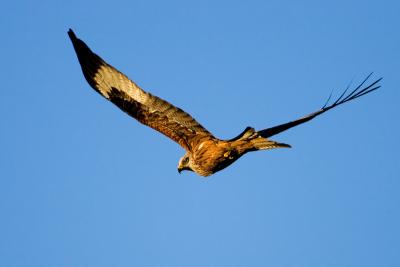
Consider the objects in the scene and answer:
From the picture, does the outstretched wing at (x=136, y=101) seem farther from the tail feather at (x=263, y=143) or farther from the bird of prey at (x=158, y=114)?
the tail feather at (x=263, y=143)

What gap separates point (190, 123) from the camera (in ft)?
30.5

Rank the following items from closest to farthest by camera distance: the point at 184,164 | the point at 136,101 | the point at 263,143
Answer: the point at 263,143
the point at 136,101
the point at 184,164

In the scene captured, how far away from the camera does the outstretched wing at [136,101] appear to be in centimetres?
916

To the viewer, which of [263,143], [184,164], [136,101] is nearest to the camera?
[263,143]

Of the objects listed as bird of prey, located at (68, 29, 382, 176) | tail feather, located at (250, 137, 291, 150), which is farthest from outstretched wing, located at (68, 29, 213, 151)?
tail feather, located at (250, 137, 291, 150)

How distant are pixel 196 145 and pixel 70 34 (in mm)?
2882

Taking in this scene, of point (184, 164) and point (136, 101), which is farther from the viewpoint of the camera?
point (184, 164)

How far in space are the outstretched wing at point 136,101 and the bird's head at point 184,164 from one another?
0.54 metres

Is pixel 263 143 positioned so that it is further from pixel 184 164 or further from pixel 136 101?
pixel 136 101

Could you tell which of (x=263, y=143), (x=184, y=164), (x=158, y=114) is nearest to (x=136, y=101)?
(x=158, y=114)

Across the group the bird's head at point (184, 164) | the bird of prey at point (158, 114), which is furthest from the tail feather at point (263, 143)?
the bird's head at point (184, 164)

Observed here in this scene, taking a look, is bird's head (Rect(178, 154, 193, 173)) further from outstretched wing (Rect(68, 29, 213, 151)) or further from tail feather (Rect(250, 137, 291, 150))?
tail feather (Rect(250, 137, 291, 150))

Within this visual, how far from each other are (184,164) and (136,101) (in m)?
1.62

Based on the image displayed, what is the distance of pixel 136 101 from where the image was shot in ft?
30.5
